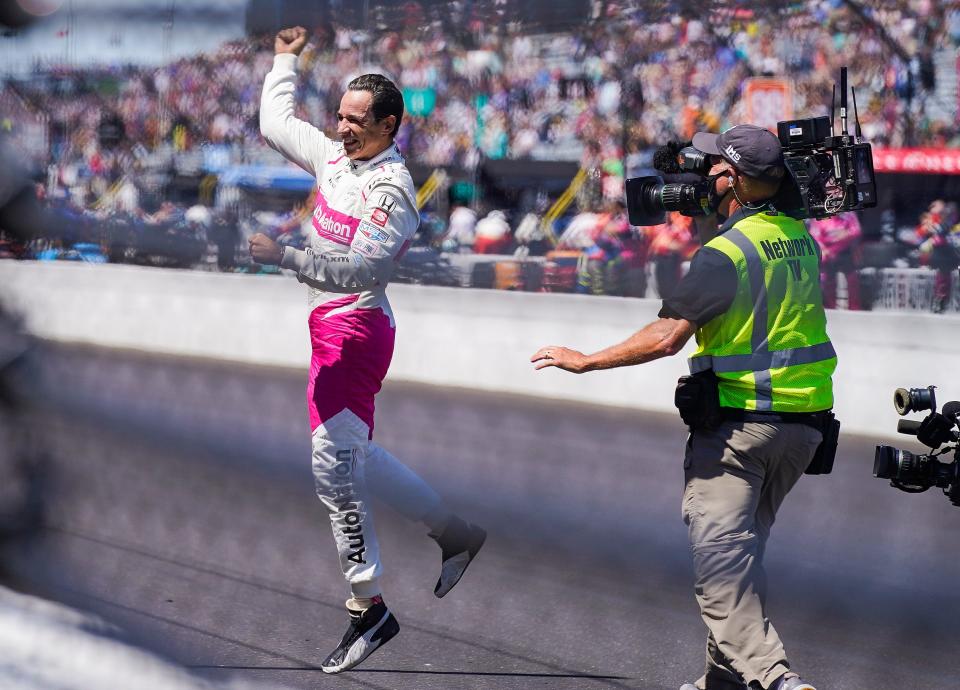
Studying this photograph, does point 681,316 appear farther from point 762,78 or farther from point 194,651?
point 762,78

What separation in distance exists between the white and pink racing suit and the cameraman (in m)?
0.44

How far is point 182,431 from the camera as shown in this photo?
6.86 ft

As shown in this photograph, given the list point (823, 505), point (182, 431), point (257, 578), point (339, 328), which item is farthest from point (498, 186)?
point (182, 431)

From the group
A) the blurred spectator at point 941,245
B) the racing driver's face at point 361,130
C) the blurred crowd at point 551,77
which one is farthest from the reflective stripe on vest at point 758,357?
the blurred spectator at point 941,245

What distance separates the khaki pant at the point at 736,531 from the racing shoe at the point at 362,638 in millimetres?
794

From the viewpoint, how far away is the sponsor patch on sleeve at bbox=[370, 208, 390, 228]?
9.67ft

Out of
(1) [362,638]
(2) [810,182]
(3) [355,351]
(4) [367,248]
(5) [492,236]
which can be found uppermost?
(2) [810,182]

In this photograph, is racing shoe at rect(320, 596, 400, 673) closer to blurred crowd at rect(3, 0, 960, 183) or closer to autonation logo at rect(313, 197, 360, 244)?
autonation logo at rect(313, 197, 360, 244)

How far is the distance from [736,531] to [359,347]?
1001mm

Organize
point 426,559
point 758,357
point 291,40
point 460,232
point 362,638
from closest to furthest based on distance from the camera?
point 291,40 → point 758,357 → point 362,638 → point 460,232 → point 426,559

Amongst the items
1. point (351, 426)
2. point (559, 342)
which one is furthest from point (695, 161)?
point (559, 342)

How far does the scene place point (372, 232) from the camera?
2.93 meters

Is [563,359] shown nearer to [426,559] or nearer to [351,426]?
[351,426]

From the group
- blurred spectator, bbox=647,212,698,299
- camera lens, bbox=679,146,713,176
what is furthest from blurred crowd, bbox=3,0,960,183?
blurred spectator, bbox=647,212,698,299
